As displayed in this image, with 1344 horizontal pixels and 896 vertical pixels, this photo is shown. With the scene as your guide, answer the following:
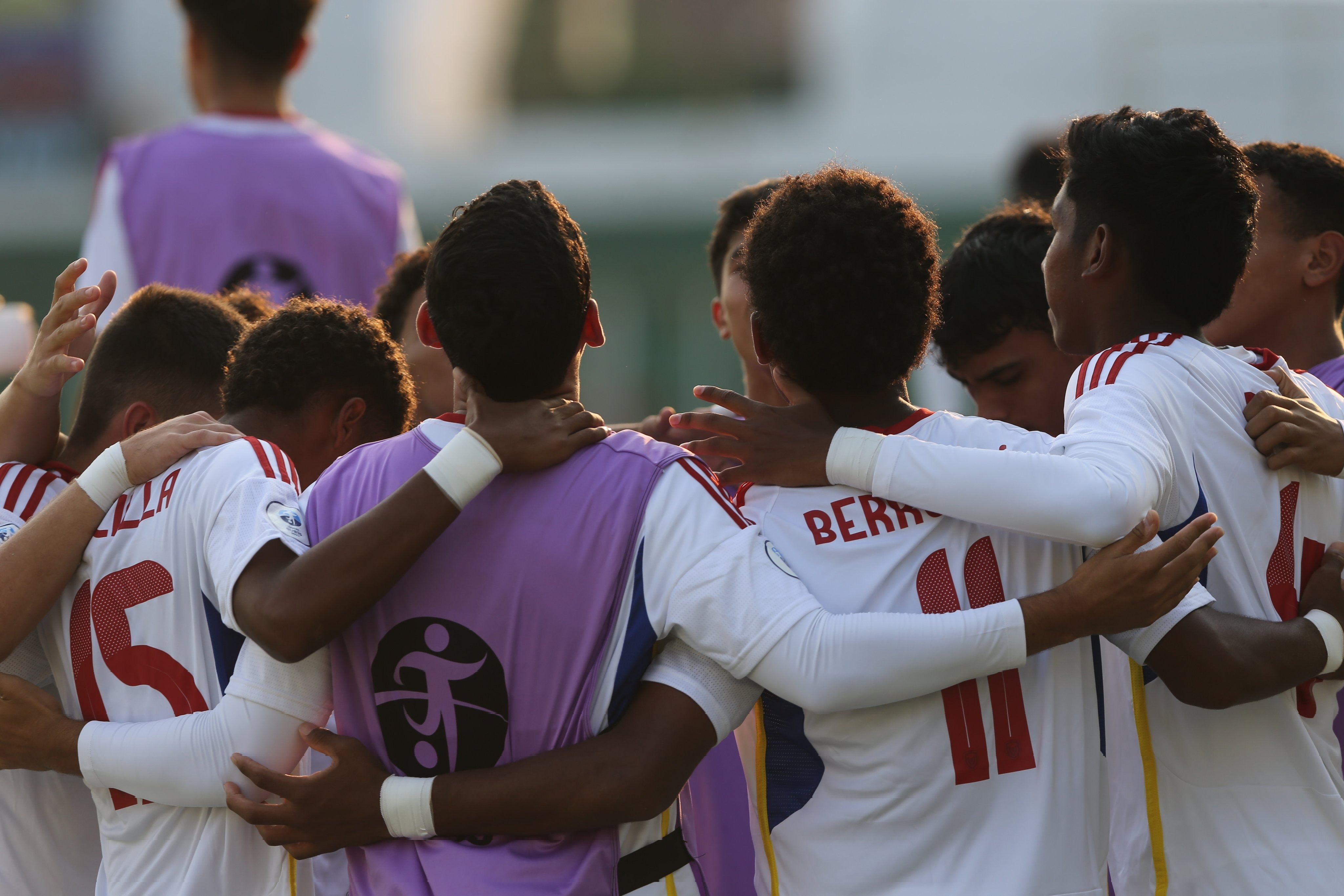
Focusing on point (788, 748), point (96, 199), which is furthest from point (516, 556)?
point (96, 199)

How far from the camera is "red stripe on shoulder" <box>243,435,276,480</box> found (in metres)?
2.16

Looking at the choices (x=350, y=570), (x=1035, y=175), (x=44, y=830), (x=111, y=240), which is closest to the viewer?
Result: (x=350, y=570)

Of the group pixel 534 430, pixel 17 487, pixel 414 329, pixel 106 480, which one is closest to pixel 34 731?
pixel 106 480

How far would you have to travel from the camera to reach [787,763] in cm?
216

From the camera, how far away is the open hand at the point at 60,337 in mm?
2516

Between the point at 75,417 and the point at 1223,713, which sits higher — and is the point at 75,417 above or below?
above

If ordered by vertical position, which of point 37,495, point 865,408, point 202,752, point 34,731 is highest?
point 865,408

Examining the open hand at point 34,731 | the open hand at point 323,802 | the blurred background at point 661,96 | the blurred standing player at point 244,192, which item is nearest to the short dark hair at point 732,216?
the blurred standing player at point 244,192

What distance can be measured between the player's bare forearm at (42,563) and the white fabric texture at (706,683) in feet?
3.34

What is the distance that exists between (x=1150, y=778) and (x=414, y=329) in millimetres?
2323

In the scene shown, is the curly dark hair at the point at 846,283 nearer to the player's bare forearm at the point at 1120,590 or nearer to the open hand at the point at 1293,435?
the player's bare forearm at the point at 1120,590

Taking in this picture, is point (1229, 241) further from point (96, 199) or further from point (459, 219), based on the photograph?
point (96, 199)

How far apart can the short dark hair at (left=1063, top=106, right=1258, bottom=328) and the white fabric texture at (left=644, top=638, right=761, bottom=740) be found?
3.67 ft

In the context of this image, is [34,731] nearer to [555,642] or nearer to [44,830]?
[44,830]
